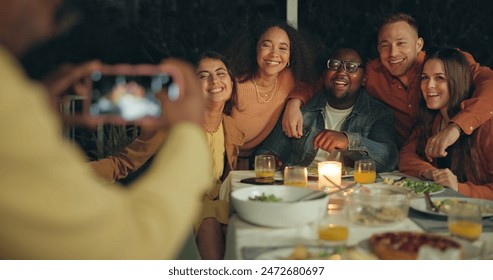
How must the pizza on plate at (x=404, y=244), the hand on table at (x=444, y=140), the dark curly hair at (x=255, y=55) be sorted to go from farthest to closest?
the dark curly hair at (x=255, y=55) → the hand on table at (x=444, y=140) → the pizza on plate at (x=404, y=244)

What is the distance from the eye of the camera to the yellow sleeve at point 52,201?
0.72 metres

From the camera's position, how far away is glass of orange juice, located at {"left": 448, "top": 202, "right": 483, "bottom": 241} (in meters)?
1.14

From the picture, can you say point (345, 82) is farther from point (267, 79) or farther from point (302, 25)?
point (302, 25)

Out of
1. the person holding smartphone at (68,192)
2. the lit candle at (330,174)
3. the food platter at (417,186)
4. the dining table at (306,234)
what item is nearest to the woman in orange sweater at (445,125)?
the food platter at (417,186)

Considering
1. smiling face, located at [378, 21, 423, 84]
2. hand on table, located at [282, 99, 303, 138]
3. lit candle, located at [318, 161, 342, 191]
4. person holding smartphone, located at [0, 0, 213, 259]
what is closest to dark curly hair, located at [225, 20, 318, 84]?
hand on table, located at [282, 99, 303, 138]

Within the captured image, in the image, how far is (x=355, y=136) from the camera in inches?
80.9

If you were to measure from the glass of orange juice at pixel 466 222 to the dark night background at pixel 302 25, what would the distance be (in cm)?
165

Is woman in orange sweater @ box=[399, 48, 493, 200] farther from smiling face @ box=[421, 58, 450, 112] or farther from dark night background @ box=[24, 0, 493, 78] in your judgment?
dark night background @ box=[24, 0, 493, 78]

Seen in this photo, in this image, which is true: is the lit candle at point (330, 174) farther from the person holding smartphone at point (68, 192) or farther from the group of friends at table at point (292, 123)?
the person holding smartphone at point (68, 192)

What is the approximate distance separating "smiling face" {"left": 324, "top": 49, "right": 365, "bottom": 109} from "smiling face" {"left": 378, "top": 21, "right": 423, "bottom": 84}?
171 millimetres

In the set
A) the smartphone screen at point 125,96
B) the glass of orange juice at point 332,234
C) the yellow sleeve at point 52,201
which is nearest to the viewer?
the yellow sleeve at point 52,201

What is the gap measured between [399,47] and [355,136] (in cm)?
60
